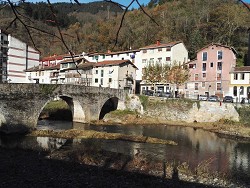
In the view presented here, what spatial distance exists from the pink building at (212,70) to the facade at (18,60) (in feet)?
100

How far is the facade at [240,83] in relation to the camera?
4409 cm

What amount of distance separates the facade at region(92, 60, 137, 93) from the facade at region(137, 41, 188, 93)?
4111 mm

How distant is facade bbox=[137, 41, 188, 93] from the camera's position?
53719mm

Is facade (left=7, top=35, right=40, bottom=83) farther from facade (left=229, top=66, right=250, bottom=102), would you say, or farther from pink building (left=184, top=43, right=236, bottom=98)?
facade (left=229, top=66, right=250, bottom=102)

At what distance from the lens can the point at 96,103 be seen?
132 ft

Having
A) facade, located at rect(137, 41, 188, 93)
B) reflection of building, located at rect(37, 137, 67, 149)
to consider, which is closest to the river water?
reflection of building, located at rect(37, 137, 67, 149)

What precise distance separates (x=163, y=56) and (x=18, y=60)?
Result: 2822 cm

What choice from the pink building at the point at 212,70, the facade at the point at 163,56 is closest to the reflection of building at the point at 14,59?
the facade at the point at 163,56

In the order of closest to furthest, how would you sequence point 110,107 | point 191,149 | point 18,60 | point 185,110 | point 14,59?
point 191,149 → point 185,110 → point 110,107 → point 14,59 → point 18,60

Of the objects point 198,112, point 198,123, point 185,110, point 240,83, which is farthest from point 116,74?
point 240,83

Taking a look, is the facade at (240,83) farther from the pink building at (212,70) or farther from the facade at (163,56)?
the facade at (163,56)

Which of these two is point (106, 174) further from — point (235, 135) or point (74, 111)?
point (74, 111)

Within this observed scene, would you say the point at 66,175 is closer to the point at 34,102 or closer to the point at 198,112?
the point at 34,102

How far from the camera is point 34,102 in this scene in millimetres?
30781
